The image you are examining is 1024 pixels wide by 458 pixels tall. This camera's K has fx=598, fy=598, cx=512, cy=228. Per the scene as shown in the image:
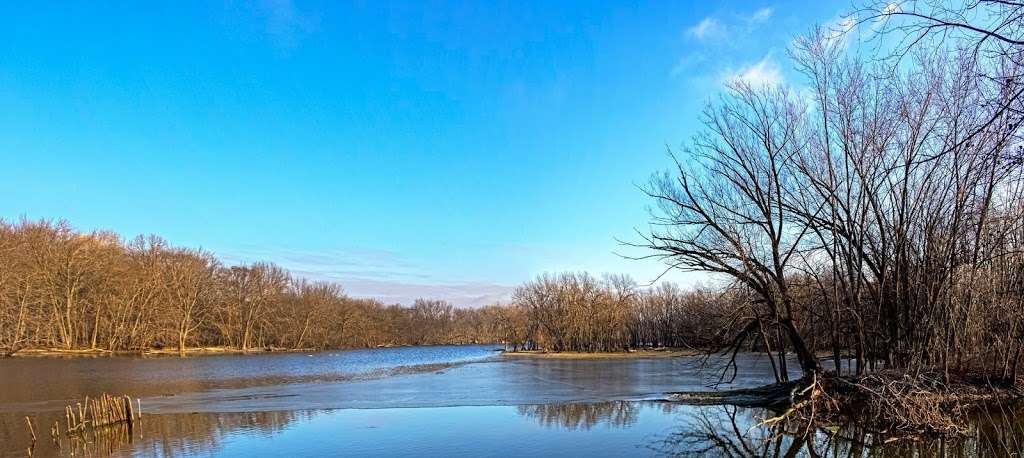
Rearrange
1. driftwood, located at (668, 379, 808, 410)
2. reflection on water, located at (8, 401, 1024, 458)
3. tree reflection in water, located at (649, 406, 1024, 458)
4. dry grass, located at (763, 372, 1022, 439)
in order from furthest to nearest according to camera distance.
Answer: driftwood, located at (668, 379, 808, 410) → dry grass, located at (763, 372, 1022, 439) → reflection on water, located at (8, 401, 1024, 458) → tree reflection in water, located at (649, 406, 1024, 458)

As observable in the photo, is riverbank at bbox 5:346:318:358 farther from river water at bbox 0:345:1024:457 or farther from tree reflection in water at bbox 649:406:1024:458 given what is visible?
tree reflection in water at bbox 649:406:1024:458

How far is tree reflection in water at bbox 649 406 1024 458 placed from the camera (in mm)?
12734

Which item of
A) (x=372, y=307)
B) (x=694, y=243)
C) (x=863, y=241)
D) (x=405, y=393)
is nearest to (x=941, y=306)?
(x=863, y=241)

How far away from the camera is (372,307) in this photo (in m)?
129

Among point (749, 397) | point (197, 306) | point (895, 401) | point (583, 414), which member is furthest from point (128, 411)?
point (197, 306)

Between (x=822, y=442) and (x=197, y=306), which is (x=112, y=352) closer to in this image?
(x=197, y=306)

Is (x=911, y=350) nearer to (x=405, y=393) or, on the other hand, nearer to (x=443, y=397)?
(x=443, y=397)

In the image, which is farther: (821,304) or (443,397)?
(443,397)

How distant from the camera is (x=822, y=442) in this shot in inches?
553

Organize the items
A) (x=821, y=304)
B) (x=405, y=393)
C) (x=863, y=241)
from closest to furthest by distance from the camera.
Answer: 1. (x=863, y=241)
2. (x=821, y=304)
3. (x=405, y=393)

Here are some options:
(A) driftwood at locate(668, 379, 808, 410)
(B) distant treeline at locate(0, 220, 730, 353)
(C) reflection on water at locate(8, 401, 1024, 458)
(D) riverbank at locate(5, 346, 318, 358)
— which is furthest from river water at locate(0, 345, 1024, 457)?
(D) riverbank at locate(5, 346, 318, 358)

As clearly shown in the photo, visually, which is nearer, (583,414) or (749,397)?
(583,414)

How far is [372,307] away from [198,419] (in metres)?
113

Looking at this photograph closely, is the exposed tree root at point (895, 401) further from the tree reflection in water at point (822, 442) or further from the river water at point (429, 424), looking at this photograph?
the river water at point (429, 424)
